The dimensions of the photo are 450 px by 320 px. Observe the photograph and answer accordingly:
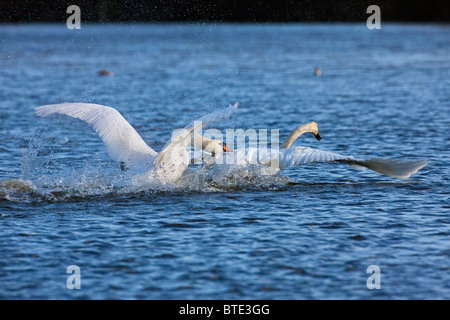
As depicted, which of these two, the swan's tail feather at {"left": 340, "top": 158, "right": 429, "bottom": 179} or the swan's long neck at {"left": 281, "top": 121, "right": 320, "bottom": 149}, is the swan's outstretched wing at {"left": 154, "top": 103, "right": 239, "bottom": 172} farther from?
the swan's tail feather at {"left": 340, "top": 158, "right": 429, "bottom": 179}

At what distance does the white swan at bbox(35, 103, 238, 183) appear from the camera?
1205 centimetres

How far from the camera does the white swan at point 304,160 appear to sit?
1077 cm

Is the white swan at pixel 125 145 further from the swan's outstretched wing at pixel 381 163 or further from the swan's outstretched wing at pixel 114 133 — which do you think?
the swan's outstretched wing at pixel 381 163

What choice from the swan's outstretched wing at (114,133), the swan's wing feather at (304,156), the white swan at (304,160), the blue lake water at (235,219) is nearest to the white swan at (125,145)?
the swan's outstretched wing at (114,133)

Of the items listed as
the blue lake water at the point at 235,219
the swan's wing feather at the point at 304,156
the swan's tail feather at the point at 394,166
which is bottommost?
the blue lake water at the point at 235,219

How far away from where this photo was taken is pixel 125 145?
1252 centimetres

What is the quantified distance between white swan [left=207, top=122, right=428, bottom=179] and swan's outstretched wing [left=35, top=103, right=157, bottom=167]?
1466 mm

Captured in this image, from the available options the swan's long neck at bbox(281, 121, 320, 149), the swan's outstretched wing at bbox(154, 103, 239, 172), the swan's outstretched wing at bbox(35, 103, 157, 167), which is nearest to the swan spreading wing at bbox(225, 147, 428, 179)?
the swan's outstretched wing at bbox(154, 103, 239, 172)
